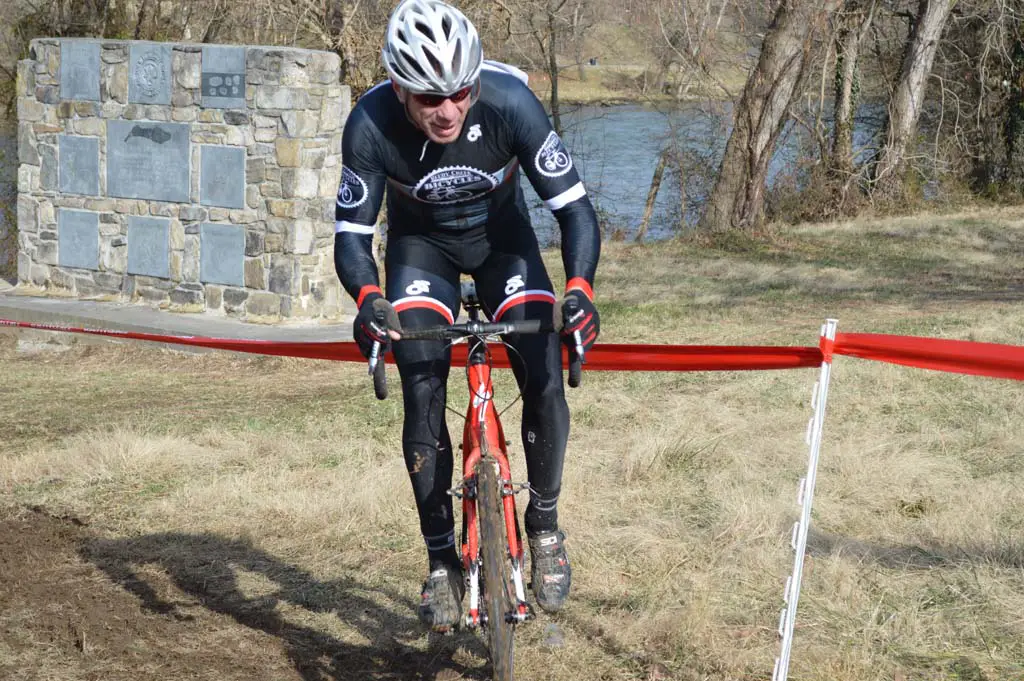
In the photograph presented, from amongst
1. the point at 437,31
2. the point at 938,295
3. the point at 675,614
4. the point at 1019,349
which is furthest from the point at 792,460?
the point at 938,295

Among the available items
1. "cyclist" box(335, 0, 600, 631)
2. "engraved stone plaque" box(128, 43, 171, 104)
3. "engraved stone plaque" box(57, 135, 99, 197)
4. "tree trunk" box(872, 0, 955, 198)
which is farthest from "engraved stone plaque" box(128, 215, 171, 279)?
"tree trunk" box(872, 0, 955, 198)

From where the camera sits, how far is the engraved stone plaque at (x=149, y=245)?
12422 millimetres

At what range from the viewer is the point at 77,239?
42.7 ft

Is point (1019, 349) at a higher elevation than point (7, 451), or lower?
higher

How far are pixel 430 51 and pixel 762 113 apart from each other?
680 inches

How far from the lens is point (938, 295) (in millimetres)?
13930

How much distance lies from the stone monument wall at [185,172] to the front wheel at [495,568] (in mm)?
8242

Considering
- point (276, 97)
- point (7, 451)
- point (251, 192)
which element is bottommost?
point (7, 451)

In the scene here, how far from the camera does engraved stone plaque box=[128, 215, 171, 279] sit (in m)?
12.4

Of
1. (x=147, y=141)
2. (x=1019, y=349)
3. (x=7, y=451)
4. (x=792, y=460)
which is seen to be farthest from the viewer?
Result: (x=147, y=141)

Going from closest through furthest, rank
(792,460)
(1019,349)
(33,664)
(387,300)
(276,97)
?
(1019,349), (387,300), (33,664), (792,460), (276,97)

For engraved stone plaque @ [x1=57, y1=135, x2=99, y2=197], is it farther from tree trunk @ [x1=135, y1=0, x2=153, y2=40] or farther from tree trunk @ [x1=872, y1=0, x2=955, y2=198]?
tree trunk @ [x1=872, y1=0, x2=955, y2=198]

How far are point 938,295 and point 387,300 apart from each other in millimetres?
11297

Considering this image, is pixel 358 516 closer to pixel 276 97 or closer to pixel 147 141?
pixel 276 97
